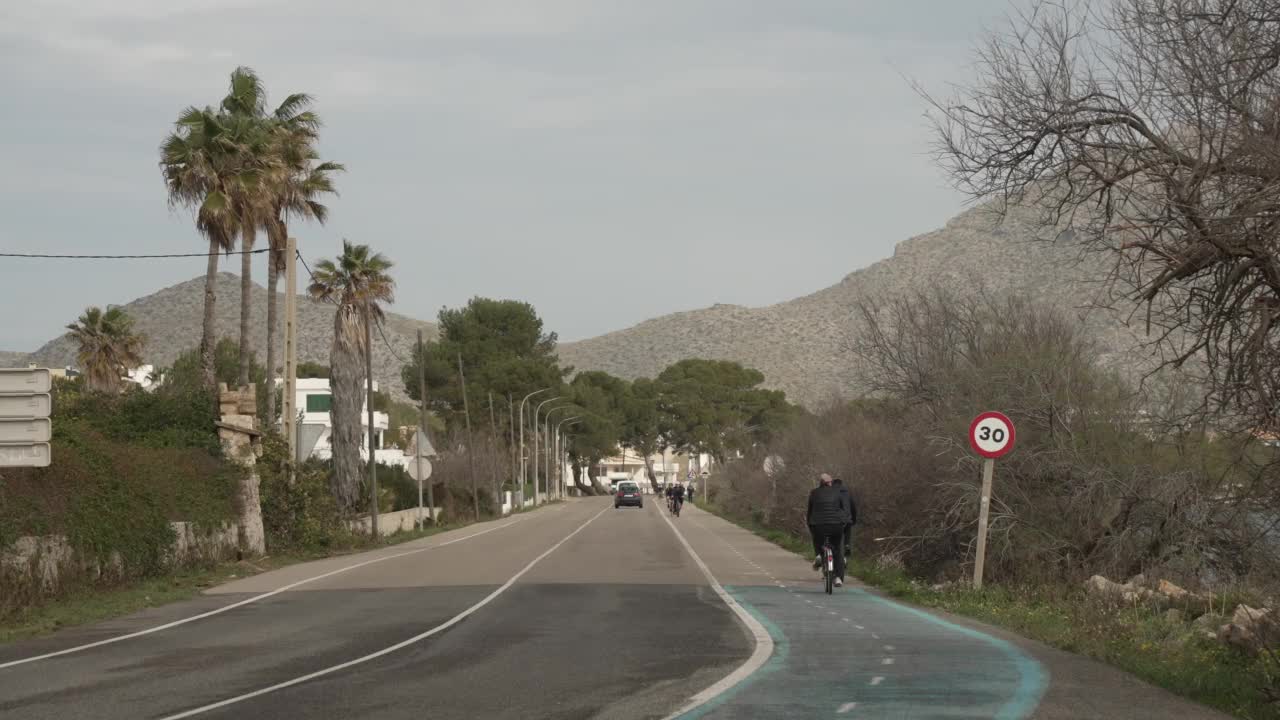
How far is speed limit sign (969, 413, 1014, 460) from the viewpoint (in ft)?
63.9

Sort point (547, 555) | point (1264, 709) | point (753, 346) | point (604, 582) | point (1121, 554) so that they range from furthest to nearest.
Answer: point (753, 346), point (547, 555), point (604, 582), point (1121, 554), point (1264, 709)

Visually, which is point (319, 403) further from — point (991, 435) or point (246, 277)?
point (991, 435)

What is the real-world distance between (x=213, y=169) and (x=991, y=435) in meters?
25.4

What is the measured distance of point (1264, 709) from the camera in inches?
384

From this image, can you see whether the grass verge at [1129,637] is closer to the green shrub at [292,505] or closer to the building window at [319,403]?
the green shrub at [292,505]

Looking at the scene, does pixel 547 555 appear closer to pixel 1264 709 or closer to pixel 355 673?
pixel 355 673

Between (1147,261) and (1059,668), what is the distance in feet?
12.0

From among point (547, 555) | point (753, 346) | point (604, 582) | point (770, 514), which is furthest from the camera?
point (753, 346)

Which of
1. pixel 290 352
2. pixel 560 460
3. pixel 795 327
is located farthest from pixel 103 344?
pixel 795 327

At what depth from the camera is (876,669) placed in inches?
476

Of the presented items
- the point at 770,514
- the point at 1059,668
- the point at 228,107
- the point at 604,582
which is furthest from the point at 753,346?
the point at 1059,668

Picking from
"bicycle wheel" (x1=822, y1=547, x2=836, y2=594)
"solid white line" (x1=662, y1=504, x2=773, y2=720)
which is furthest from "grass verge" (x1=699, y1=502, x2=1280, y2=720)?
"solid white line" (x1=662, y1=504, x2=773, y2=720)

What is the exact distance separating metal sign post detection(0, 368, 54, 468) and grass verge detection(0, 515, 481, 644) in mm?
2094

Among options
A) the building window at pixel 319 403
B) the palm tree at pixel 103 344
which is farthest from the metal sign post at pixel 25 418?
the building window at pixel 319 403
